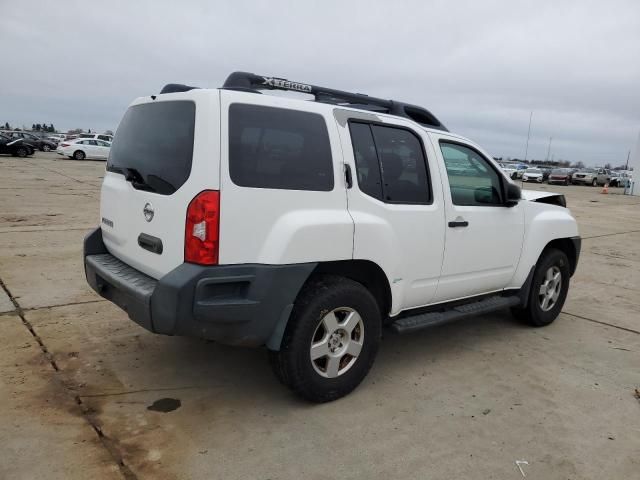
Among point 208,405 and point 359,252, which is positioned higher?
point 359,252

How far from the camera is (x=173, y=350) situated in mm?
4188

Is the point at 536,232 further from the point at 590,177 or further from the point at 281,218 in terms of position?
the point at 590,177

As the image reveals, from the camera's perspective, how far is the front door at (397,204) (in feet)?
11.2

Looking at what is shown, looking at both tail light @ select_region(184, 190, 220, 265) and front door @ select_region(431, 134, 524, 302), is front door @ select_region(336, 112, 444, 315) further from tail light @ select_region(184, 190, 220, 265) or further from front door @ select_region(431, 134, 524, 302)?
tail light @ select_region(184, 190, 220, 265)

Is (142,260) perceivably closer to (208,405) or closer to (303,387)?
(208,405)

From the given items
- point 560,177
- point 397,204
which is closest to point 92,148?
point 560,177

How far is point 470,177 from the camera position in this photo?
14.1 ft

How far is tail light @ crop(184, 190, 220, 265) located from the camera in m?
2.80

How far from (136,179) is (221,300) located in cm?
106

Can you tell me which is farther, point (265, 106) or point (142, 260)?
point (142, 260)

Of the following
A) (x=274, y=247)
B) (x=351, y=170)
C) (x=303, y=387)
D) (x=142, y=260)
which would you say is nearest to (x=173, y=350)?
(x=142, y=260)

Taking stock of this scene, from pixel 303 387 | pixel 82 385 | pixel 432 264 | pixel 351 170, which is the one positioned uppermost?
pixel 351 170

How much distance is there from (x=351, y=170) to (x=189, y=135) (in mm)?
1040

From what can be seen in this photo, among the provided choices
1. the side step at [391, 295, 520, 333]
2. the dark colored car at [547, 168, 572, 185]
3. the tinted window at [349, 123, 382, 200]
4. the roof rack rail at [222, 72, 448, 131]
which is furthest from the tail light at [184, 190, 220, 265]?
the dark colored car at [547, 168, 572, 185]
